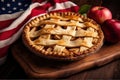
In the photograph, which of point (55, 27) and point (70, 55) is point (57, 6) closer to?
point (55, 27)

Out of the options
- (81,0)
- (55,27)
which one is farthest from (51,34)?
(81,0)

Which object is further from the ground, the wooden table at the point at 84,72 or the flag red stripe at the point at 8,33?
the flag red stripe at the point at 8,33

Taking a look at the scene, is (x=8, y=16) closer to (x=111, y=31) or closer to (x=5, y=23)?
(x=5, y=23)

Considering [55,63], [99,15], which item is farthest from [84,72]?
[99,15]

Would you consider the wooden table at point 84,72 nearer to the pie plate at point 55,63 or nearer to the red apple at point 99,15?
the pie plate at point 55,63

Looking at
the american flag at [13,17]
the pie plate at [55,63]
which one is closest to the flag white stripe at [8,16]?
the american flag at [13,17]
